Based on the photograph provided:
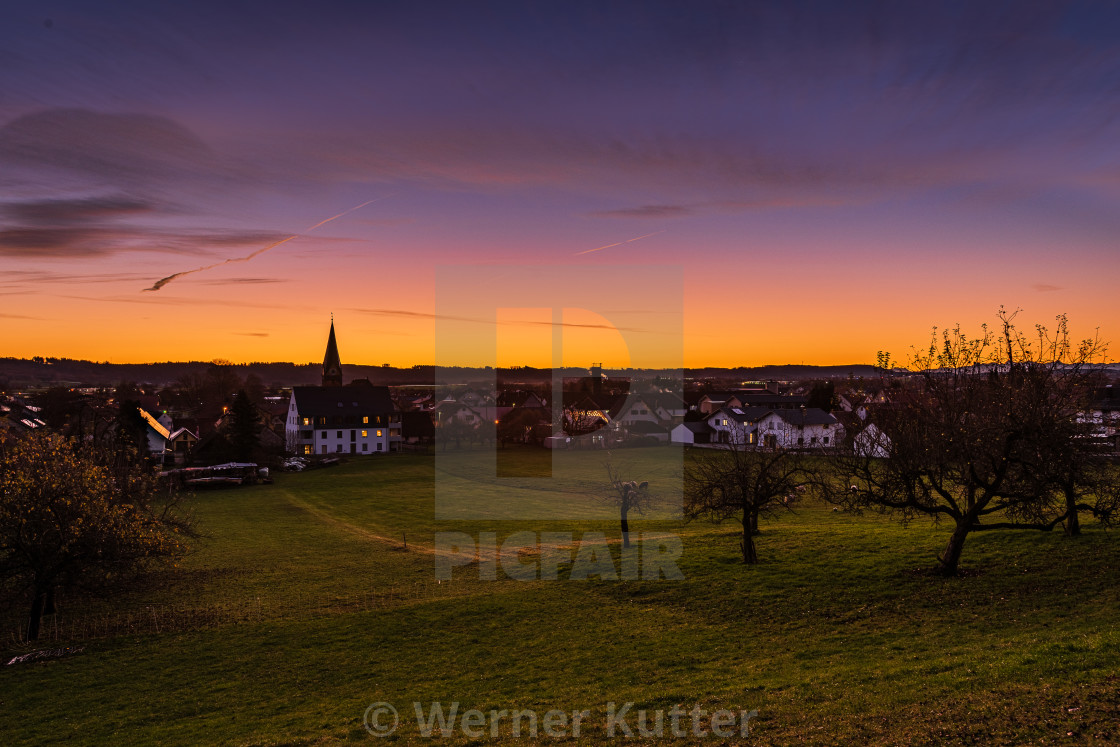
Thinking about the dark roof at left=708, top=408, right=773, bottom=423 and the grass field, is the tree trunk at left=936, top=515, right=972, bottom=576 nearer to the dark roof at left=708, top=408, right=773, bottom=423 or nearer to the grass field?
the grass field

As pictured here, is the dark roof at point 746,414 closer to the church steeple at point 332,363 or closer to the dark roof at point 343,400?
the dark roof at point 343,400

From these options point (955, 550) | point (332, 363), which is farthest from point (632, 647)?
point (332, 363)

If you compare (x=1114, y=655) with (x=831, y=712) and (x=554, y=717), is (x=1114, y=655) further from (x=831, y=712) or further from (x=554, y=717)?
(x=554, y=717)

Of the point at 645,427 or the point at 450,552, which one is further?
the point at 645,427

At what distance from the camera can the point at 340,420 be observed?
11369 centimetres

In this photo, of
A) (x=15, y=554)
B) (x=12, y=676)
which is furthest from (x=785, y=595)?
(x=15, y=554)

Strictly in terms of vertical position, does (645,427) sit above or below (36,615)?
above

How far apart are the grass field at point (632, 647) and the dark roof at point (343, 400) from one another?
75.6 meters

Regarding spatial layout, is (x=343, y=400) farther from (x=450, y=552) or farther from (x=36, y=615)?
(x=36, y=615)

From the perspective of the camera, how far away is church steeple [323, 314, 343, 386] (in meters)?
157

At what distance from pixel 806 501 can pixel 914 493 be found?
1089 inches

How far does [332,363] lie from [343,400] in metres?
47.3

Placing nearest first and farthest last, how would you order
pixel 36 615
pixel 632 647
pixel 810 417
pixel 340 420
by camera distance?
pixel 632 647
pixel 36 615
pixel 810 417
pixel 340 420

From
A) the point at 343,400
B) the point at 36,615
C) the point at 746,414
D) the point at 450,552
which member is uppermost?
the point at 343,400
